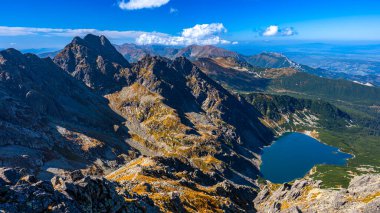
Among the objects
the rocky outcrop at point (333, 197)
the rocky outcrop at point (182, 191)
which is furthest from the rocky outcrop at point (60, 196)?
the rocky outcrop at point (333, 197)

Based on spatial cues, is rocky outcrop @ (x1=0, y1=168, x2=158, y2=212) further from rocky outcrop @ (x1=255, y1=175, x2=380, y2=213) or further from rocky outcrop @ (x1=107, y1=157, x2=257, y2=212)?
rocky outcrop @ (x1=255, y1=175, x2=380, y2=213)

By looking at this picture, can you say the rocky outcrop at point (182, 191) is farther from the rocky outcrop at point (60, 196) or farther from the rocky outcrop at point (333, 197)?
the rocky outcrop at point (60, 196)

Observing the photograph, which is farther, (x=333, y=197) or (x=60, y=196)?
(x=333, y=197)

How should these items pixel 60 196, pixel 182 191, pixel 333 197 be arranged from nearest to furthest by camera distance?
pixel 60 196, pixel 333 197, pixel 182 191

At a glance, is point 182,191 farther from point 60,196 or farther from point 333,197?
point 60,196

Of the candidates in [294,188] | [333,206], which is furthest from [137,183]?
[294,188]

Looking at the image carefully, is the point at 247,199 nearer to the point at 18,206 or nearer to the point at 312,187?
the point at 312,187

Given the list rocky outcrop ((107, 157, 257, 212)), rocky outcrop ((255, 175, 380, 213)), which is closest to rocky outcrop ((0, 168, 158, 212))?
rocky outcrop ((107, 157, 257, 212))

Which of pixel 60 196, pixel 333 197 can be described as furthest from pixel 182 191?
pixel 60 196
